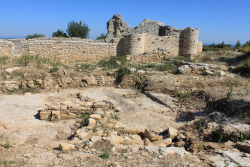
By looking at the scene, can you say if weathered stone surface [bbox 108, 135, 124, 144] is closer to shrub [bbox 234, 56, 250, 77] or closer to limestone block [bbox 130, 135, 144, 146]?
limestone block [bbox 130, 135, 144, 146]

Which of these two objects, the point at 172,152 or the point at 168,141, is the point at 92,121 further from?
the point at 172,152

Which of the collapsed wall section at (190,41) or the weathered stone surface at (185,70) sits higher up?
the collapsed wall section at (190,41)

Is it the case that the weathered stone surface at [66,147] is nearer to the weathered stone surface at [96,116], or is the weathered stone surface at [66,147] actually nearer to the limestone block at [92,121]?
the limestone block at [92,121]

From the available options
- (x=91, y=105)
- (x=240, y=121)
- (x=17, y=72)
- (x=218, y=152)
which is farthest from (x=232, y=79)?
(x=17, y=72)

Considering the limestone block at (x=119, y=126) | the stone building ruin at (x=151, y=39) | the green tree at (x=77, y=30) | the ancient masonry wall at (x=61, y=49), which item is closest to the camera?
the limestone block at (x=119, y=126)

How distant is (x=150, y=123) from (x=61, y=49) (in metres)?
9.31

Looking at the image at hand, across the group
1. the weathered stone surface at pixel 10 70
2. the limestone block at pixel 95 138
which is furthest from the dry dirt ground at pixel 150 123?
the weathered stone surface at pixel 10 70

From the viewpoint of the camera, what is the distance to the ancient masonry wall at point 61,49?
11.9m

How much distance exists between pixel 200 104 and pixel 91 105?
4.17 m

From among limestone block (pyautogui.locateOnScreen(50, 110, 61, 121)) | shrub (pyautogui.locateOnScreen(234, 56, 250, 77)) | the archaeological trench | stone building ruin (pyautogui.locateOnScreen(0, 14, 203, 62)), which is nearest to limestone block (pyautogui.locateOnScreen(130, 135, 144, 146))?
the archaeological trench

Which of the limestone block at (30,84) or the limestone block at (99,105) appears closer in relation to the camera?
the limestone block at (99,105)

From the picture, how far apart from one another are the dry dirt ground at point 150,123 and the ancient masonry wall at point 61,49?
3.67 m

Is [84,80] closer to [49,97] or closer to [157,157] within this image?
[49,97]

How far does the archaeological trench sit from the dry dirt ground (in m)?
0.02
